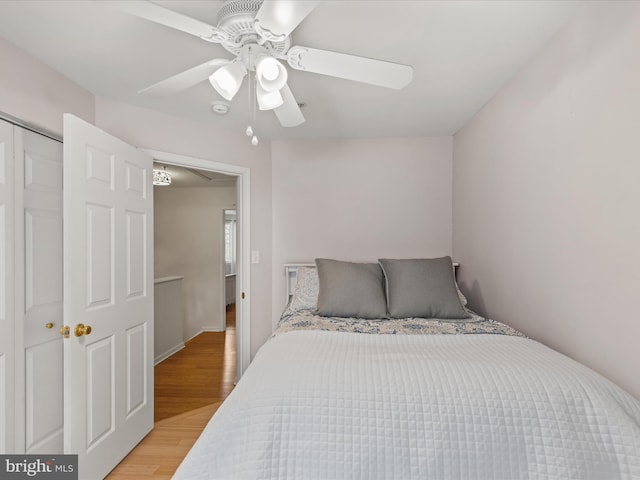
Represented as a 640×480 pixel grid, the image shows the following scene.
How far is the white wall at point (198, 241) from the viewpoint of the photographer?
5.38 metres

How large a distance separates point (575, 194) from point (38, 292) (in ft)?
9.03

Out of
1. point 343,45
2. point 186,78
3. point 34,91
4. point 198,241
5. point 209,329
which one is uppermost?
point 343,45

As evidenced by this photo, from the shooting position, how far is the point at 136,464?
6.68 ft

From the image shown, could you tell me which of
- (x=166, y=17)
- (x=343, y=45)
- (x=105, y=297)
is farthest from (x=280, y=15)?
(x=105, y=297)

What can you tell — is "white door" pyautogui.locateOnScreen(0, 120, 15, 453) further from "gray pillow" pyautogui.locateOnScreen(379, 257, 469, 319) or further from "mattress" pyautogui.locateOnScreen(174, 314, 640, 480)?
"gray pillow" pyautogui.locateOnScreen(379, 257, 469, 319)

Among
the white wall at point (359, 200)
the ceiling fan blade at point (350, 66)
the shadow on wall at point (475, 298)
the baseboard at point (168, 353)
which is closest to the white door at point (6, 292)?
the ceiling fan blade at point (350, 66)

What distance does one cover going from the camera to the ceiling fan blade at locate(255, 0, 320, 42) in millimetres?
968

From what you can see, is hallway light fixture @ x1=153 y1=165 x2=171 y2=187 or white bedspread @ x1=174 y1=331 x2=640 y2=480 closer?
white bedspread @ x1=174 y1=331 x2=640 y2=480

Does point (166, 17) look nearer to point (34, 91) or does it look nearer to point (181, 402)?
point (34, 91)

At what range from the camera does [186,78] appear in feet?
4.94

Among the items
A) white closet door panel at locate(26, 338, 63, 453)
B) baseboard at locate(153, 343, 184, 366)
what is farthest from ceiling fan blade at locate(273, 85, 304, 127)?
baseboard at locate(153, 343, 184, 366)

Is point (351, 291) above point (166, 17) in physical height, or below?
below

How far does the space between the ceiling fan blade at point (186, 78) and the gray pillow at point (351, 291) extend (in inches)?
56.4

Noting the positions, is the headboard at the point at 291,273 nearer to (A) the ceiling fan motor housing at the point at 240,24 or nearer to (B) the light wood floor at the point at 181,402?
(B) the light wood floor at the point at 181,402
